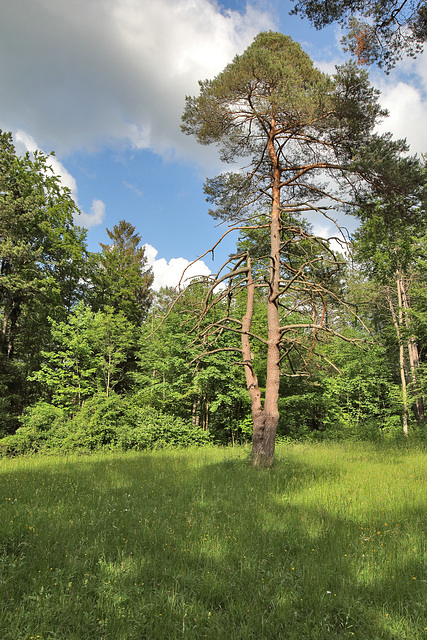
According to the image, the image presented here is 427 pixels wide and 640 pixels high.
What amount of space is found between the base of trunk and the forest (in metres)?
0.05

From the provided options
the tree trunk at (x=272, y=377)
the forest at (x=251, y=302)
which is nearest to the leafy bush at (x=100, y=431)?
the forest at (x=251, y=302)

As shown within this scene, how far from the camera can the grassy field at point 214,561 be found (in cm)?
252

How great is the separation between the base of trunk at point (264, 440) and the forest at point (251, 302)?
0.05m

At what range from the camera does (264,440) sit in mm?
8391

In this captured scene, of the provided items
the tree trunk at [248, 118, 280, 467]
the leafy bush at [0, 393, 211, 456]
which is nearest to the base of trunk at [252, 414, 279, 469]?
the tree trunk at [248, 118, 280, 467]

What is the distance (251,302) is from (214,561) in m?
7.05

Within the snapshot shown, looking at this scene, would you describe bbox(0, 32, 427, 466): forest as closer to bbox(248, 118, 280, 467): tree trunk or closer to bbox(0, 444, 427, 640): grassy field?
bbox(248, 118, 280, 467): tree trunk

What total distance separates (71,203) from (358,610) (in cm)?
2237

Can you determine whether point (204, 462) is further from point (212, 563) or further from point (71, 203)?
point (71, 203)

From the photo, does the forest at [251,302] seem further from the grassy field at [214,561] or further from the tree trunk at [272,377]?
the grassy field at [214,561]

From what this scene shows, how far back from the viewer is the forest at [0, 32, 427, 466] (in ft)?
28.2

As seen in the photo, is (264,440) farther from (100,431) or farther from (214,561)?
(100,431)

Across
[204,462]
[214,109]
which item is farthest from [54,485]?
[214,109]

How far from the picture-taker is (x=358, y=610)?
2.65m
